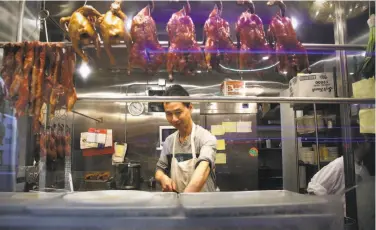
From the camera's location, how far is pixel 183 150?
2691 mm

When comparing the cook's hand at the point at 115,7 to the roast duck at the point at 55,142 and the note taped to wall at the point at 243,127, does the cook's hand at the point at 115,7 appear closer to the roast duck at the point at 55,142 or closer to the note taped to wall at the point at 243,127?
the roast duck at the point at 55,142

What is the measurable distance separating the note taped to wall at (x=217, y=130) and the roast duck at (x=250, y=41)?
3280mm

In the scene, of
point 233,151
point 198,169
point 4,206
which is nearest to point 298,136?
point 233,151

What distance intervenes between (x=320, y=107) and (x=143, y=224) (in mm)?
3530

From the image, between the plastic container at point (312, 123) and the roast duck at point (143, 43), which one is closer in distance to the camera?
the roast duck at point (143, 43)

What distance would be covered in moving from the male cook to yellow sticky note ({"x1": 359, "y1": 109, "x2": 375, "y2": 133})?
3.53 feet

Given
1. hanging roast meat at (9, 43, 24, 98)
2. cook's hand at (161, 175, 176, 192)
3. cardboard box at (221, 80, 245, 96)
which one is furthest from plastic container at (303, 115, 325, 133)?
hanging roast meat at (9, 43, 24, 98)

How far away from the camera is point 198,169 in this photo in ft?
7.39

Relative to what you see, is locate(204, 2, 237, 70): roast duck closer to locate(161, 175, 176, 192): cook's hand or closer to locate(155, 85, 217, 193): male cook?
locate(155, 85, 217, 193): male cook

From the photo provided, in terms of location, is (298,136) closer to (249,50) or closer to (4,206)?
(249,50)

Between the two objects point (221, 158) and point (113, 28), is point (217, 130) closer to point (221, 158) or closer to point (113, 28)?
point (221, 158)

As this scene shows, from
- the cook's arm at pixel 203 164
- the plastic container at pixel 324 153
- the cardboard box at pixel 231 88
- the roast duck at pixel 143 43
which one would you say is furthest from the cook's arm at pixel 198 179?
the plastic container at pixel 324 153

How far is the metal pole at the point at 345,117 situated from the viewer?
213 cm

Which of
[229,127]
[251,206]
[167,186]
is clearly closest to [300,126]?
[229,127]
